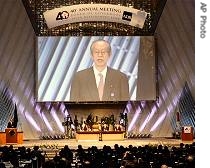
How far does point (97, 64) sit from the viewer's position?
1767 centimetres

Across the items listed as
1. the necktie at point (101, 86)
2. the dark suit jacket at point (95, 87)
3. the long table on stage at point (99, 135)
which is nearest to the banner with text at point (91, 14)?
the dark suit jacket at point (95, 87)

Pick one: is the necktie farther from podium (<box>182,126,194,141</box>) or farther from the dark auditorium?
podium (<box>182,126,194,141</box>)

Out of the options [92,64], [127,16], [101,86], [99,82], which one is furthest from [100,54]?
[127,16]

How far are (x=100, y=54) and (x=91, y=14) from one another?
1675mm

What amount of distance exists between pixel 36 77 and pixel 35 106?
134 cm

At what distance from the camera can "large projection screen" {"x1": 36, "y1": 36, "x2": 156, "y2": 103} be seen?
17.7 m

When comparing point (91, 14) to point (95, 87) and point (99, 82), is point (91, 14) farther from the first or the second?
point (95, 87)

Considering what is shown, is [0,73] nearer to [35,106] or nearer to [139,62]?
[35,106]

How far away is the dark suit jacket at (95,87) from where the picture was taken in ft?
57.6

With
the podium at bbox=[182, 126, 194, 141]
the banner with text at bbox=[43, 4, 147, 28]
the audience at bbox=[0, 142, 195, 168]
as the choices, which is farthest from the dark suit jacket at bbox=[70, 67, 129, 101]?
the audience at bbox=[0, 142, 195, 168]

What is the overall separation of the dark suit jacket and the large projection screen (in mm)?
178

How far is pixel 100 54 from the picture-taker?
1764cm
